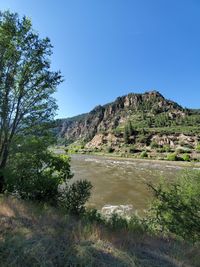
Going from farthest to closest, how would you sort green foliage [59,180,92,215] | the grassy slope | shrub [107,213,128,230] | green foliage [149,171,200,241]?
green foliage [59,180,92,215]
green foliage [149,171,200,241]
shrub [107,213,128,230]
the grassy slope

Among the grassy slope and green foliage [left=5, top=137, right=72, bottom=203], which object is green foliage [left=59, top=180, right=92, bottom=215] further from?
the grassy slope

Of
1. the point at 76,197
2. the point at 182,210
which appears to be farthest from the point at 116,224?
the point at 182,210

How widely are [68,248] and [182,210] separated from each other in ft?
23.4

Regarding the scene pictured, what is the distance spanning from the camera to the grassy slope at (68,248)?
4.42 metres

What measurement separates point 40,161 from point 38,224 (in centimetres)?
605

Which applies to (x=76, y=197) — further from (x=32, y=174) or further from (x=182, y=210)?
(x=182, y=210)

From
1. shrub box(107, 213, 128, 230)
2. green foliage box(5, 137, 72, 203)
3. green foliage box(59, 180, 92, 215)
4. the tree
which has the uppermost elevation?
the tree

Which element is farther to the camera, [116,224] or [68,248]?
[116,224]

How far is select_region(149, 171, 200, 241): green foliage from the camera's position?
9988 mm

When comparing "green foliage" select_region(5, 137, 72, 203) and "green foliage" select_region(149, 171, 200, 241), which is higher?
"green foliage" select_region(5, 137, 72, 203)

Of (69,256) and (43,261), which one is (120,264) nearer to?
(69,256)

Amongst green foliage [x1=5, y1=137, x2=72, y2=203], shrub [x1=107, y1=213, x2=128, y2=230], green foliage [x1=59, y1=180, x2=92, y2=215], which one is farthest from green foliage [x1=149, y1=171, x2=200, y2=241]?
green foliage [x1=5, y1=137, x2=72, y2=203]

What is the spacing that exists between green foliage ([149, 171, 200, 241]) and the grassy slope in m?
3.86

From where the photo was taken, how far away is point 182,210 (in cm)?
1039
